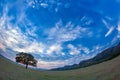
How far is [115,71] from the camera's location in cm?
2106

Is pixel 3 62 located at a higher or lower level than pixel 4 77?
higher

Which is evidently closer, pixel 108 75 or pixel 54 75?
pixel 108 75

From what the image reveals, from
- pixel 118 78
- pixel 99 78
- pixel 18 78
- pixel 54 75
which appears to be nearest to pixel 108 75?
pixel 99 78

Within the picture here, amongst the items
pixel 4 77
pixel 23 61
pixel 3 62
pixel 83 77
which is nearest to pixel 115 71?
pixel 83 77

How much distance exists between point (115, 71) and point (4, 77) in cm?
1264

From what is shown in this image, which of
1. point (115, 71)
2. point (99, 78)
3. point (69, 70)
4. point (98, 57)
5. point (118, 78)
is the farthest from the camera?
point (98, 57)

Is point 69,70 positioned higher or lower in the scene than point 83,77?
higher

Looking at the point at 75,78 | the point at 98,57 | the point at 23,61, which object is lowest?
the point at 75,78

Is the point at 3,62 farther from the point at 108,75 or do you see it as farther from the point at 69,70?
the point at 108,75

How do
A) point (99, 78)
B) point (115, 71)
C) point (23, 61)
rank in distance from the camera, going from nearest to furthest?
1. point (115, 71)
2. point (99, 78)
3. point (23, 61)

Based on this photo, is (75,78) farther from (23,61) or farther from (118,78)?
(23,61)

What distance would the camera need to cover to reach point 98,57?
114 ft

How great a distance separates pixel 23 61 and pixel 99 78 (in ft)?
101

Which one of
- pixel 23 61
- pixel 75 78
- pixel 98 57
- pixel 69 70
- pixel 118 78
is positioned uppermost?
pixel 23 61
